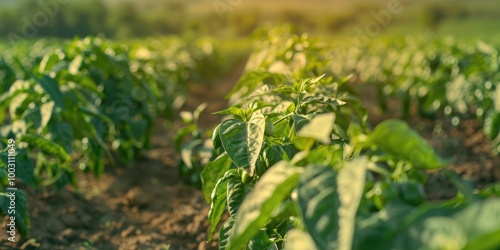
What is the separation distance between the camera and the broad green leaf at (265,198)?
1275mm

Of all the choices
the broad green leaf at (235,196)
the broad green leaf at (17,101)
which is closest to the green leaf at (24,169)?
the broad green leaf at (17,101)

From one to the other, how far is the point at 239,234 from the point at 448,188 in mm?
3327

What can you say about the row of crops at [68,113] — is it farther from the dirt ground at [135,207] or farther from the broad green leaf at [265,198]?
the broad green leaf at [265,198]

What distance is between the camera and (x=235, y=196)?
199 centimetres

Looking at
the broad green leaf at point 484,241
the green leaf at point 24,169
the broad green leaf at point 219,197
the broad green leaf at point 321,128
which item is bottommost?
the broad green leaf at point 219,197

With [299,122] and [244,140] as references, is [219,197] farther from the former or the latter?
[299,122]

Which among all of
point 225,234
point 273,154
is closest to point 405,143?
point 273,154

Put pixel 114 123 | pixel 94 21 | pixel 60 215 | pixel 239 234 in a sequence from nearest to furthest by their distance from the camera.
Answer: pixel 239 234 < pixel 60 215 < pixel 114 123 < pixel 94 21

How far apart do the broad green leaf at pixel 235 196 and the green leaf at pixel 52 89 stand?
1.54 meters

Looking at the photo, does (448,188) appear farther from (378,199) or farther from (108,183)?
(378,199)

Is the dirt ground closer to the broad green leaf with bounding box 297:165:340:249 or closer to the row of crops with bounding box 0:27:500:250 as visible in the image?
the row of crops with bounding box 0:27:500:250

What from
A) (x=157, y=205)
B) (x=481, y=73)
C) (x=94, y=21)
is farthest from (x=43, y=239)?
(x=94, y=21)

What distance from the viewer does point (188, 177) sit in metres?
4.43

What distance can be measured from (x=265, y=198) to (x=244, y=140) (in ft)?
2.18
